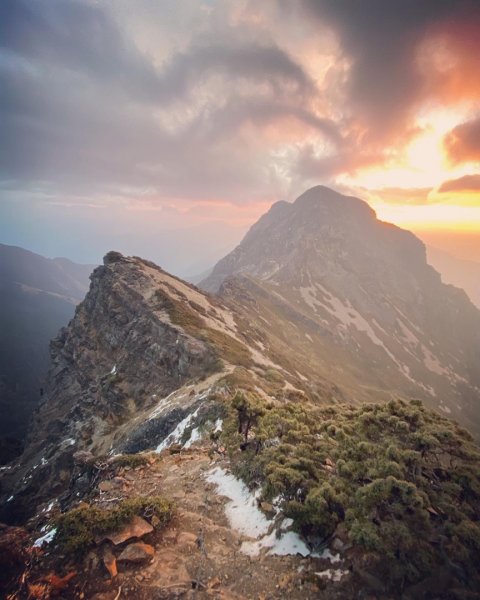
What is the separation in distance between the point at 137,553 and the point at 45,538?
4856mm

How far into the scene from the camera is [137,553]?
14789 mm

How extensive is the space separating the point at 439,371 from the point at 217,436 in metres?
203

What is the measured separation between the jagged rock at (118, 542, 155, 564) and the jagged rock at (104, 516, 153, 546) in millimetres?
414

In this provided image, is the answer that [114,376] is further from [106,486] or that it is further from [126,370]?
[106,486]

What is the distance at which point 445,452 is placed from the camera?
54.0 ft

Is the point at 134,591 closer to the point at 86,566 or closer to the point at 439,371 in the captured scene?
the point at 86,566

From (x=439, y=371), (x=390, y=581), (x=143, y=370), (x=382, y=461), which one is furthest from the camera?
(x=439, y=371)

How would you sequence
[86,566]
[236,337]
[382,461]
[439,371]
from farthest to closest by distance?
[439,371]
[236,337]
[382,461]
[86,566]

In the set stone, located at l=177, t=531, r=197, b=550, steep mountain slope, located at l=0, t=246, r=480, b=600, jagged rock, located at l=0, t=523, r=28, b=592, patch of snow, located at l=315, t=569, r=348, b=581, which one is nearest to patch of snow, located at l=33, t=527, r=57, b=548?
steep mountain slope, located at l=0, t=246, r=480, b=600

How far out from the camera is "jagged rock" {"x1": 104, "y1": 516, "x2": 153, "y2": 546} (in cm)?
1516

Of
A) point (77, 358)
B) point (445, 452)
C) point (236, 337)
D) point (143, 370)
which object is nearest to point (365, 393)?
point (236, 337)

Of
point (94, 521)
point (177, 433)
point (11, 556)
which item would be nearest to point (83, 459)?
point (177, 433)

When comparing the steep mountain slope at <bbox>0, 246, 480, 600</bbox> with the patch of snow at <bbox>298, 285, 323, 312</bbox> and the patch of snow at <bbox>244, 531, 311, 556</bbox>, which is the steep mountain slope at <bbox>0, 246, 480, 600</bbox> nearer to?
the patch of snow at <bbox>244, 531, 311, 556</bbox>

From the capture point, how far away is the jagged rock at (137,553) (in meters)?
14.5
